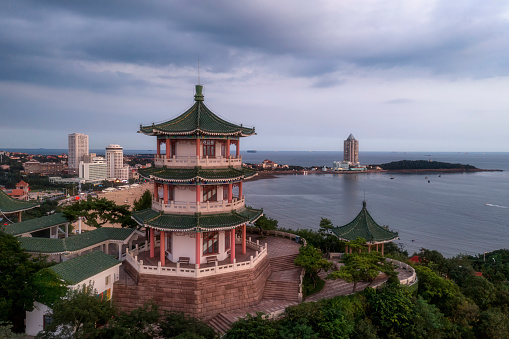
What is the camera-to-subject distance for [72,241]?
22781 millimetres

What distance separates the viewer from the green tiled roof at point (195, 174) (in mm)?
20359

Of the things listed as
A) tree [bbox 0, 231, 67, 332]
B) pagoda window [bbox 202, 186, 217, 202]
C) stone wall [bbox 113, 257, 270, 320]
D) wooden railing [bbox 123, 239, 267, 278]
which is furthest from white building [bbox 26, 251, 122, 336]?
pagoda window [bbox 202, 186, 217, 202]

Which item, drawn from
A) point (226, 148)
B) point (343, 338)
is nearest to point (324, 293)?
point (343, 338)

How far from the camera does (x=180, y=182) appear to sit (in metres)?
20.5

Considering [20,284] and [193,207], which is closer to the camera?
[20,284]

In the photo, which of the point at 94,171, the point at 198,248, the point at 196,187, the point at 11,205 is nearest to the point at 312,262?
the point at 198,248

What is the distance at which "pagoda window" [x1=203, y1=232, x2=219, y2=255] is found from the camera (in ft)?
72.2

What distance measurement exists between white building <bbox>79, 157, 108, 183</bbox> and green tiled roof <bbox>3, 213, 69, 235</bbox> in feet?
352

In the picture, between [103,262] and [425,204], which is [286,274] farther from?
[425,204]

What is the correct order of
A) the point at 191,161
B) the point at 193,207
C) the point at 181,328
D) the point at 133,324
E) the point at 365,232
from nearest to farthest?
the point at 133,324 → the point at 181,328 → the point at 193,207 → the point at 191,161 → the point at 365,232

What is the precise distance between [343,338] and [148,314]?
9171mm

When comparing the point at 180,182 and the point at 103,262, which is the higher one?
the point at 180,182

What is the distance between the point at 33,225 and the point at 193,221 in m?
16.0

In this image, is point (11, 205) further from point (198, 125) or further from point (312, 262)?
point (312, 262)
